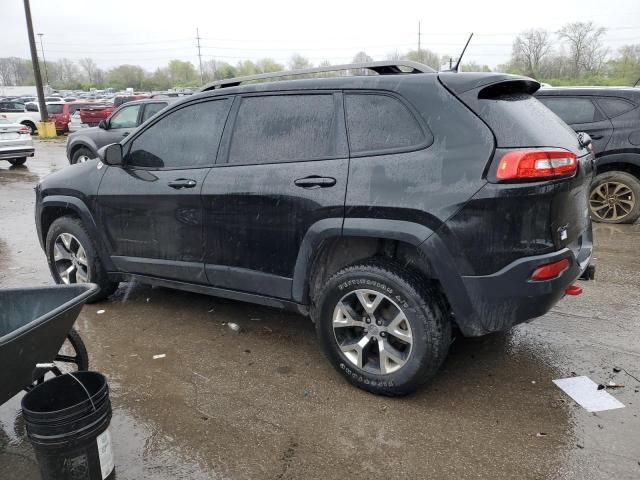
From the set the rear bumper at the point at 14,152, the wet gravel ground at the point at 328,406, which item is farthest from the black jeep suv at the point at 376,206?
the rear bumper at the point at 14,152

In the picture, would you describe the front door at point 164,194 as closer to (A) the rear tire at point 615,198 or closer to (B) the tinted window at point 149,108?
(A) the rear tire at point 615,198

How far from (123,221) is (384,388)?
253cm

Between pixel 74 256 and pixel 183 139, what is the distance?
1.63 meters

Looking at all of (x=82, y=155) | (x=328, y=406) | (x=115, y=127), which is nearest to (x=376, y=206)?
(x=328, y=406)

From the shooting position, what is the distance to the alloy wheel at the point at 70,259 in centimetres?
476

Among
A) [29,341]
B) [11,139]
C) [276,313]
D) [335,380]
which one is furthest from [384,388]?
[11,139]

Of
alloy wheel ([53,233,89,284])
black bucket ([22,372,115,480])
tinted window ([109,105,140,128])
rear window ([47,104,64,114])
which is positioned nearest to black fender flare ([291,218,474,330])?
black bucket ([22,372,115,480])

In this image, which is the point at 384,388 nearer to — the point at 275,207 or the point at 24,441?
the point at 275,207

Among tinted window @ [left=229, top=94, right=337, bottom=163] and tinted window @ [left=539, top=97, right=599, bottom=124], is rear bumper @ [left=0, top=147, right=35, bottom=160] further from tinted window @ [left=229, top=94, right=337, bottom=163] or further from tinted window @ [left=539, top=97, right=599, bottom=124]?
tinted window @ [left=539, top=97, right=599, bottom=124]

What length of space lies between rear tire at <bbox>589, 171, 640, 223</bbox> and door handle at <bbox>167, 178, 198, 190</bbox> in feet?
18.7

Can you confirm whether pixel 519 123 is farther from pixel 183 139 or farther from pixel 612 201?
pixel 612 201

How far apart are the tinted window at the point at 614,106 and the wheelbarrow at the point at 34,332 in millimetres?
7004

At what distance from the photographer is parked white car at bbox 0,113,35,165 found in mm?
14047

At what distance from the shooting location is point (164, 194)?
407cm
